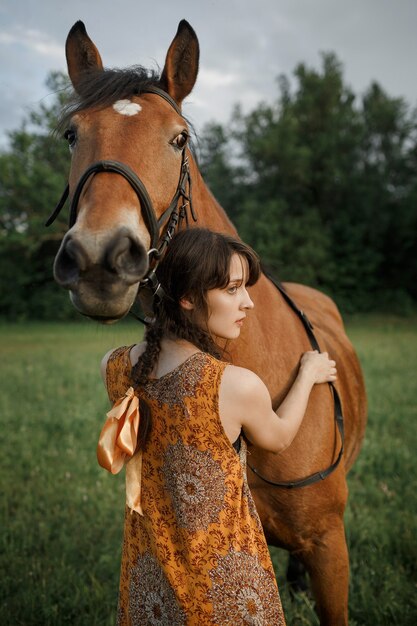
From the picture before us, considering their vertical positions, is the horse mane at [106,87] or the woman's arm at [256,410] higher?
the horse mane at [106,87]

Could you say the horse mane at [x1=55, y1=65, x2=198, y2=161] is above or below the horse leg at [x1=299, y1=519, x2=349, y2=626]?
above

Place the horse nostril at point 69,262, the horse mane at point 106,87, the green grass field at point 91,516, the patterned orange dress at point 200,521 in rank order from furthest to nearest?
1. the green grass field at point 91,516
2. the horse mane at point 106,87
3. the patterned orange dress at point 200,521
4. the horse nostril at point 69,262

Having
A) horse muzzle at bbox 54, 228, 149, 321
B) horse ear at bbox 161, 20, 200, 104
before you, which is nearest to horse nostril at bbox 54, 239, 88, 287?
horse muzzle at bbox 54, 228, 149, 321

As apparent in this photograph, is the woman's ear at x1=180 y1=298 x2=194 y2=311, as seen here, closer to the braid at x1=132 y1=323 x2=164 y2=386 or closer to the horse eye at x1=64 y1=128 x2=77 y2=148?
the braid at x1=132 y1=323 x2=164 y2=386

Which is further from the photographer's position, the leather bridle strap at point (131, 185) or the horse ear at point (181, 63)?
the horse ear at point (181, 63)

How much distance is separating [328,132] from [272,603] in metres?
29.7

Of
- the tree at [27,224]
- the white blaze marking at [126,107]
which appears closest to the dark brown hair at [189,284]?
the white blaze marking at [126,107]

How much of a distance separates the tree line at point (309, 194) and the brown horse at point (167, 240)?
22.4 m

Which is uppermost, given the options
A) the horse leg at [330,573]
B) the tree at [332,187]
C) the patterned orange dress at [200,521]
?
the tree at [332,187]

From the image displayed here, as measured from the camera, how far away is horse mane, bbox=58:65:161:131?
181 centimetres

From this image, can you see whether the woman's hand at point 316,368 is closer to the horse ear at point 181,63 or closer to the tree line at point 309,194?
the horse ear at point 181,63

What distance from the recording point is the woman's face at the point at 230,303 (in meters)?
1.74

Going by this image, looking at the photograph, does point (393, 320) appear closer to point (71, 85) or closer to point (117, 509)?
point (117, 509)

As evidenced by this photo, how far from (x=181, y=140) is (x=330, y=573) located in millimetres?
1972
